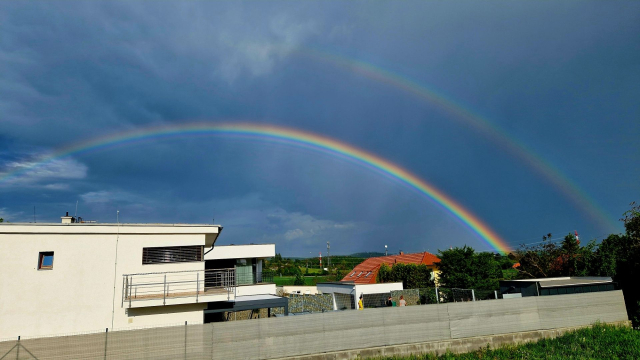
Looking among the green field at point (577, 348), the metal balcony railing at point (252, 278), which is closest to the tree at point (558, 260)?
the green field at point (577, 348)

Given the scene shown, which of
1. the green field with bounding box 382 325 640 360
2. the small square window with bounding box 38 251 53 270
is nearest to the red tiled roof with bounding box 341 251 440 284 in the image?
the green field with bounding box 382 325 640 360

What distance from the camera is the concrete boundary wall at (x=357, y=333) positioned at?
11.6m

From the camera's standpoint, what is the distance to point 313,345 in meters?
13.5

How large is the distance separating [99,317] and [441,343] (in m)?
13.6

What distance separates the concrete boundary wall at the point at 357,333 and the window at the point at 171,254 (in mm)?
4074

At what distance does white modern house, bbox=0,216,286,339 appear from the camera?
13.4 m

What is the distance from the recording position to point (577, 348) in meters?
14.9

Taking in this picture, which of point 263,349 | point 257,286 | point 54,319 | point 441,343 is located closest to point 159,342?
point 263,349

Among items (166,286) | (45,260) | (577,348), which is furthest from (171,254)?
(577,348)

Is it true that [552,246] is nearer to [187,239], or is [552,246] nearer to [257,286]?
[257,286]

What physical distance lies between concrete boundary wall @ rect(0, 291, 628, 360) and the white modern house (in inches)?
92.6

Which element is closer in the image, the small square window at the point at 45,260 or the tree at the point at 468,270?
the small square window at the point at 45,260

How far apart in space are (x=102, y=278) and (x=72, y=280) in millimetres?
991

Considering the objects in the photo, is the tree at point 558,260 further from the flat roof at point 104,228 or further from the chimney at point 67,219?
the chimney at point 67,219
